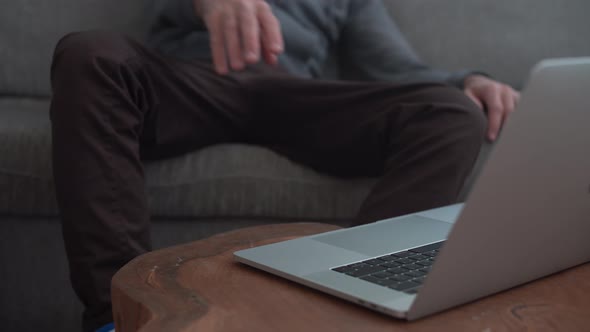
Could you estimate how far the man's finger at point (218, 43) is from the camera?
3.14 ft

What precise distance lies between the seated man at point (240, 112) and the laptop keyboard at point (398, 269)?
35cm

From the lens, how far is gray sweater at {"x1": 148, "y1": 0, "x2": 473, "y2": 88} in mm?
1584

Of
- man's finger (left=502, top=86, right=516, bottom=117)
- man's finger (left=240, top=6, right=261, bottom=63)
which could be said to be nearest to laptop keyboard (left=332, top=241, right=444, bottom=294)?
man's finger (left=240, top=6, right=261, bottom=63)

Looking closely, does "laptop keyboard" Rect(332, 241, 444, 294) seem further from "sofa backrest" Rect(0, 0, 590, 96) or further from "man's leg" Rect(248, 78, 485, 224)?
"sofa backrest" Rect(0, 0, 590, 96)

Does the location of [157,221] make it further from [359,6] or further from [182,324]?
[182,324]

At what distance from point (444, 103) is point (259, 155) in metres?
0.36

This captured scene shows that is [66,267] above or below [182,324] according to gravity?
below

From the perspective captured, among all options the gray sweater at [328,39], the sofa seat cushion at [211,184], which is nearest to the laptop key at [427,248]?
the sofa seat cushion at [211,184]

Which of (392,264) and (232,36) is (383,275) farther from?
(232,36)

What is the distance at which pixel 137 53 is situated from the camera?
1.23 m

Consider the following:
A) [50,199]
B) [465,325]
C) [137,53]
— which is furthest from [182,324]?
[50,199]

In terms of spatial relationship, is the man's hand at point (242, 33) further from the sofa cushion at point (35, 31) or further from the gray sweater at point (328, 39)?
the sofa cushion at point (35, 31)

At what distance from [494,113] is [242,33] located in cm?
71

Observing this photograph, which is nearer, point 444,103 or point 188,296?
point 188,296
